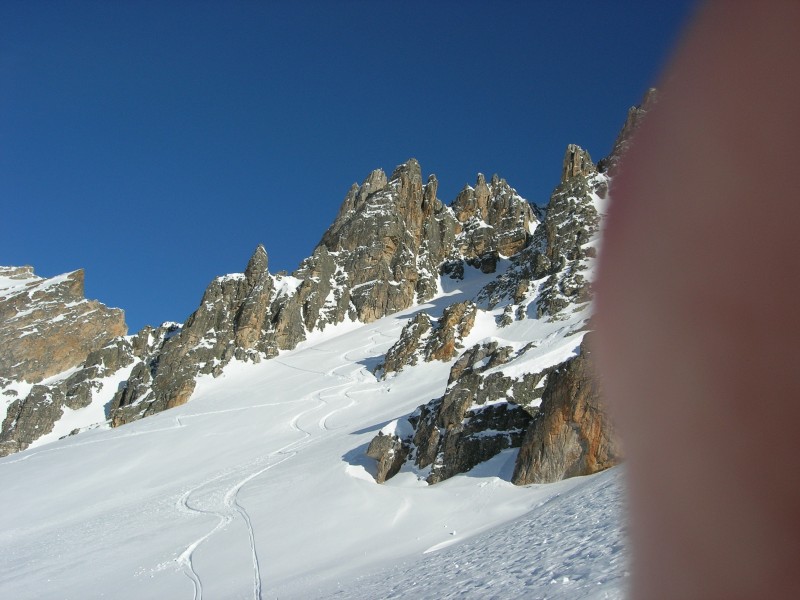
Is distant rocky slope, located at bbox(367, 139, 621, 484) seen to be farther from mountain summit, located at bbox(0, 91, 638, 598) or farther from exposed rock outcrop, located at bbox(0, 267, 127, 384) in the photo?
exposed rock outcrop, located at bbox(0, 267, 127, 384)

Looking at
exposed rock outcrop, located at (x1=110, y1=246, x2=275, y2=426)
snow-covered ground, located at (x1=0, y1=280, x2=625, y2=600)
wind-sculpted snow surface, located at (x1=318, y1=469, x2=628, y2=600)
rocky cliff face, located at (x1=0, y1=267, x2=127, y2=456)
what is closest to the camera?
wind-sculpted snow surface, located at (x1=318, y1=469, x2=628, y2=600)

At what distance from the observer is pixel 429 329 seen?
2224 inches

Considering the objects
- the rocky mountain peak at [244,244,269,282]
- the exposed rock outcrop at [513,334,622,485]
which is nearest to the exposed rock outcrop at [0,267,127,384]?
the rocky mountain peak at [244,244,269,282]

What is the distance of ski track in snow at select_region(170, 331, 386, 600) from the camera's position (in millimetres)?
15991

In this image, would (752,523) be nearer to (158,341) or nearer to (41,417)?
(41,417)

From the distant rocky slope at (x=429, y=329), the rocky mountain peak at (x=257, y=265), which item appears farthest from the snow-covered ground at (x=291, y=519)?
the rocky mountain peak at (x=257, y=265)

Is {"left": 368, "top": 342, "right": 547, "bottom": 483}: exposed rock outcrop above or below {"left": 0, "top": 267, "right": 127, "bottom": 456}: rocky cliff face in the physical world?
below

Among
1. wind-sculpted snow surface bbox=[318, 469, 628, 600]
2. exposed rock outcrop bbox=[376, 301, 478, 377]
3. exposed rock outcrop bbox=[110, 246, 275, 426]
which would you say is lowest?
wind-sculpted snow surface bbox=[318, 469, 628, 600]

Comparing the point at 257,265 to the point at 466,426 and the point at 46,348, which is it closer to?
the point at 46,348

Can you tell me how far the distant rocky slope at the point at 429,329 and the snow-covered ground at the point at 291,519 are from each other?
1481 millimetres

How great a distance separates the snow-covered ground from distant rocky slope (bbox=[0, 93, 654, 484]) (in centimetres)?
148

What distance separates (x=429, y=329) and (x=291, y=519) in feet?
123

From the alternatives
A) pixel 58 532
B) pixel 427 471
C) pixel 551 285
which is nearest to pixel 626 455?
pixel 427 471

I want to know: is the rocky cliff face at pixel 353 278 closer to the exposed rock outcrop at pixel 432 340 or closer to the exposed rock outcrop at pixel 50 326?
the exposed rock outcrop at pixel 432 340
